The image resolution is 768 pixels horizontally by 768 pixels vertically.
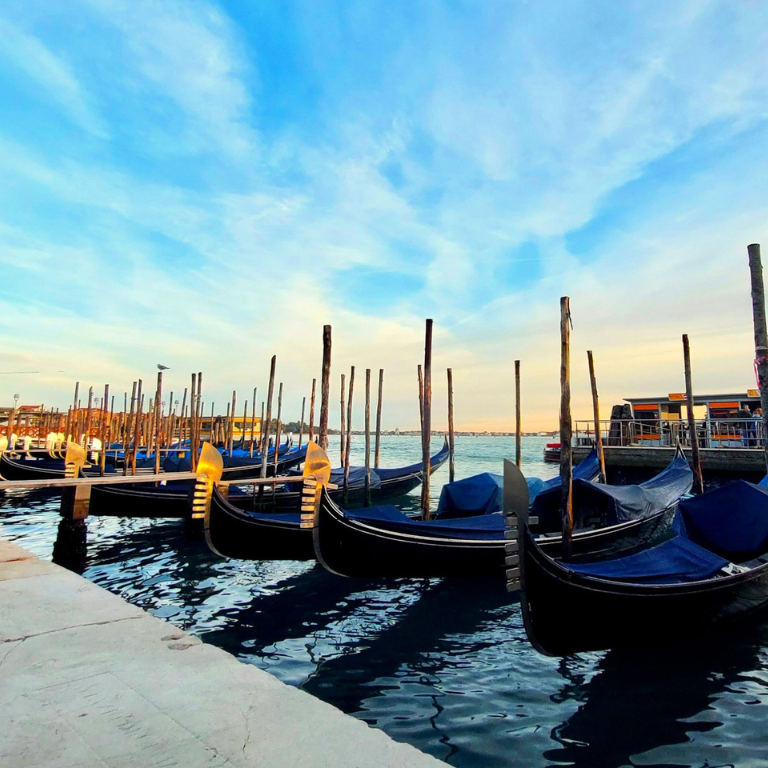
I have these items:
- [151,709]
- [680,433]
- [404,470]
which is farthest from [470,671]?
[680,433]

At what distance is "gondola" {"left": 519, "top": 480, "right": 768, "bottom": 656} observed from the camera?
3.68 meters

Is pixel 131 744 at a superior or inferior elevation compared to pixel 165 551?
superior

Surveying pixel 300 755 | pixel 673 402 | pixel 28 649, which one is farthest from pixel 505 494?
pixel 673 402

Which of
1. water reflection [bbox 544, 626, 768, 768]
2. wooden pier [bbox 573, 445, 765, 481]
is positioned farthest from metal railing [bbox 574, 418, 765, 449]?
water reflection [bbox 544, 626, 768, 768]

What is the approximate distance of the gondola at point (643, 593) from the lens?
12.1ft

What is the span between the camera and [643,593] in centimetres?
397

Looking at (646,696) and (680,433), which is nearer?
(646,696)

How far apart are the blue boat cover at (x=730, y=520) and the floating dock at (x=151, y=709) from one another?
5129 mm

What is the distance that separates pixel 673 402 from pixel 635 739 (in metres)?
22.0

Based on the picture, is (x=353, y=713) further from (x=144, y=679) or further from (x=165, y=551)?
Answer: (x=165, y=551)

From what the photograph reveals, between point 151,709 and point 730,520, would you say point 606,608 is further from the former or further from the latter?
point 151,709

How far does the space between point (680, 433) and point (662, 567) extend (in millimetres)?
17608

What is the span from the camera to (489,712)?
341 cm

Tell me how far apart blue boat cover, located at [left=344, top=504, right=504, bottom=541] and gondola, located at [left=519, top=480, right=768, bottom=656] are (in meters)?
2.01
